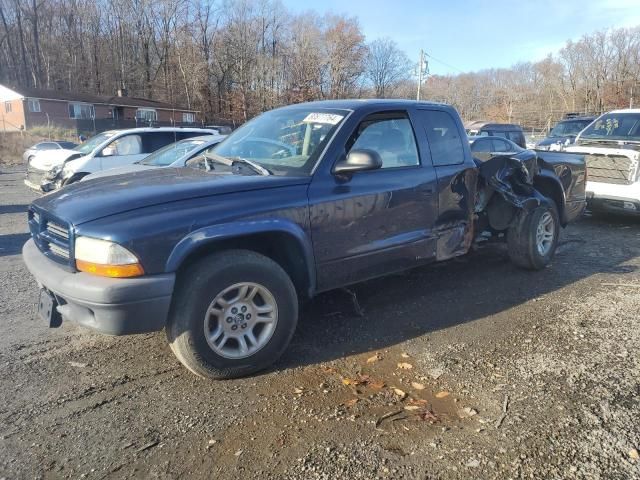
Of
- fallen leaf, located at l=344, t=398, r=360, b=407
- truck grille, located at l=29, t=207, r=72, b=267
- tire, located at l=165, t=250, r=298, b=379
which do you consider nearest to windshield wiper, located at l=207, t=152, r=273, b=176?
tire, located at l=165, t=250, r=298, b=379

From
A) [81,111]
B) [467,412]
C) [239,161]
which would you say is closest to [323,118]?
[239,161]

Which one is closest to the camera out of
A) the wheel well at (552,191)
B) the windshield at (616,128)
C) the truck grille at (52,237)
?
the truck grille at (52,237)

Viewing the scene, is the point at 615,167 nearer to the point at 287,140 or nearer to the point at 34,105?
the point at 287,140

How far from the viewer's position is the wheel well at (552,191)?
19.4 ft

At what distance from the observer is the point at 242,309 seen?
324cm

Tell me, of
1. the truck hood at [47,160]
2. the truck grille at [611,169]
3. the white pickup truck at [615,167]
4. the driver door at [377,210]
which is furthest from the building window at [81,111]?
the driver door at [377,210]

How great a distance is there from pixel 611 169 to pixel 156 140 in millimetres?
9580

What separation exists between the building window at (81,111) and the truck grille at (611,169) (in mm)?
49113

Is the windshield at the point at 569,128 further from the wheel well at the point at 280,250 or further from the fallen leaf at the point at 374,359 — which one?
the wheel well at the point at 280,250

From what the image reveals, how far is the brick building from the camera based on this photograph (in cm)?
4306

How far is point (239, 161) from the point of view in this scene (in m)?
3.83

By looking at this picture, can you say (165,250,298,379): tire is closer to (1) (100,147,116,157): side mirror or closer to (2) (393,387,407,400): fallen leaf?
(2) (393,387,407,400): fallen leaf

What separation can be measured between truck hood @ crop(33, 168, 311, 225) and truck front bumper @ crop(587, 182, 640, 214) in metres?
6.68

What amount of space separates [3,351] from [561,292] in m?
5.02
